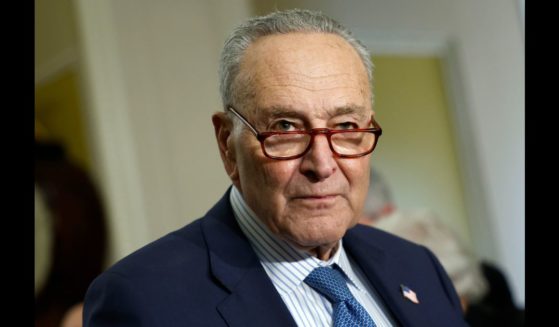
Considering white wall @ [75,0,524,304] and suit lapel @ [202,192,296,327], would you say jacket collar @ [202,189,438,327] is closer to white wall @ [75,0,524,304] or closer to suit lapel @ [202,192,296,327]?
suit lapel @ [202,192,296,327]

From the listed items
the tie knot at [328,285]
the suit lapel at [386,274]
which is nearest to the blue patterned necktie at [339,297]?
the tie knot at [328,285]

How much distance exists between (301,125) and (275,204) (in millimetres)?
155

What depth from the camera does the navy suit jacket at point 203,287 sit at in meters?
1.21

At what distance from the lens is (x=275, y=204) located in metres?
1.30

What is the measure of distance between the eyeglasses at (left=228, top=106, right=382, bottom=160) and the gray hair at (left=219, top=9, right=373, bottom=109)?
0.08m

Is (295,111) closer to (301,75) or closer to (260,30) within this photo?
(301,75)

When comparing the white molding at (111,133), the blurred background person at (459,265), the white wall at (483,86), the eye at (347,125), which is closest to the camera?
the eye at (347,125)

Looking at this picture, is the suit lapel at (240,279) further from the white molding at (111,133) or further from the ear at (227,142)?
the white molding at (111,133)

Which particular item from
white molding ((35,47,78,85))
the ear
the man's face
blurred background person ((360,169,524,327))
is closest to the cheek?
the man's face

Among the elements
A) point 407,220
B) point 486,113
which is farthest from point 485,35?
point 407,220

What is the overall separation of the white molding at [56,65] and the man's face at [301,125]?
2319mm

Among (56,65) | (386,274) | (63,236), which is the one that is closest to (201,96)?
(56,65)

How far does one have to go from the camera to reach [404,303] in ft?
4.95
